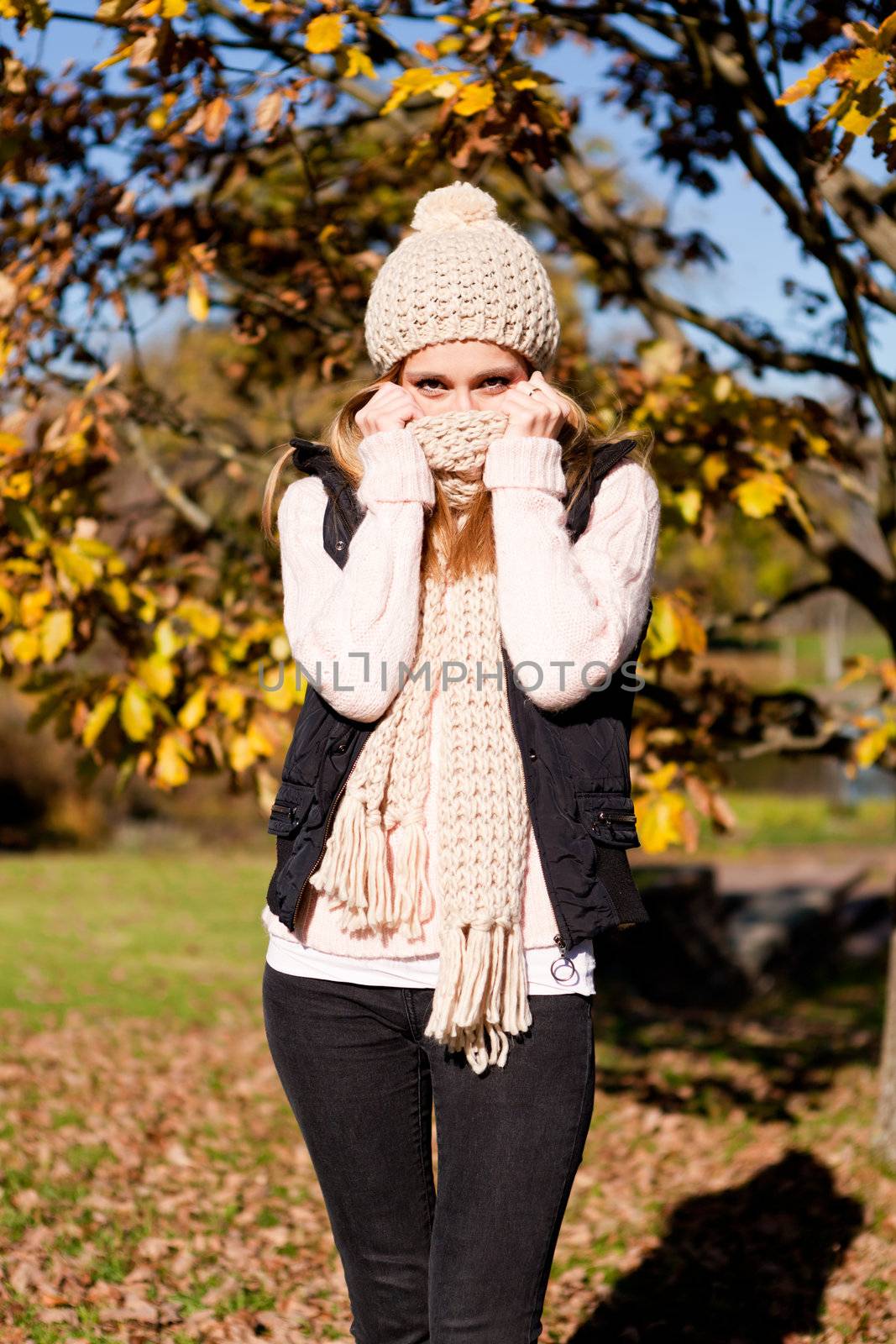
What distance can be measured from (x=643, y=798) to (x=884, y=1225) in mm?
1500

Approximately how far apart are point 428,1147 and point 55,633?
6.14ft

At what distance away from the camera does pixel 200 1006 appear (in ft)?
23.1

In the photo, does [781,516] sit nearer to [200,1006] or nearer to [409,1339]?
[409,1339]

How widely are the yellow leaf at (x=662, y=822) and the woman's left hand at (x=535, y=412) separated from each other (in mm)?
1753

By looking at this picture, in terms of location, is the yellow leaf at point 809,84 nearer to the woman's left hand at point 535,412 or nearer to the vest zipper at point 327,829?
the woman's left hand at point 535,412

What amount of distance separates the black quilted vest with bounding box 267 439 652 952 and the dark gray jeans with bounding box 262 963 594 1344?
15 cm

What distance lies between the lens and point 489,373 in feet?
6.85

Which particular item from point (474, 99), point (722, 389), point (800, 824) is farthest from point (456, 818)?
point (800, 824)

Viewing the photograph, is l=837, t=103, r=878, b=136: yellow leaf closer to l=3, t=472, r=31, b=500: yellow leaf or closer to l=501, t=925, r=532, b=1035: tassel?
l=501, t=925, r=532, b=1035: tassel

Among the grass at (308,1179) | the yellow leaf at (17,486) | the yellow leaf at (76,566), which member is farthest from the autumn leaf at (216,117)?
the grass at (308,1179)

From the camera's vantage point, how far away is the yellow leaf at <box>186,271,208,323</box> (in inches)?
139

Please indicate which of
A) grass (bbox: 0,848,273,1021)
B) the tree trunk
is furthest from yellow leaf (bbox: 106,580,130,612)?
grass (bbox: 0,848,273,1021)

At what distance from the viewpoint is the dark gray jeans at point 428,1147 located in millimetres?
1854

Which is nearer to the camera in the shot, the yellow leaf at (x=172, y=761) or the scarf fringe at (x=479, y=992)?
the scarf fringe at (x=479, y=992)
